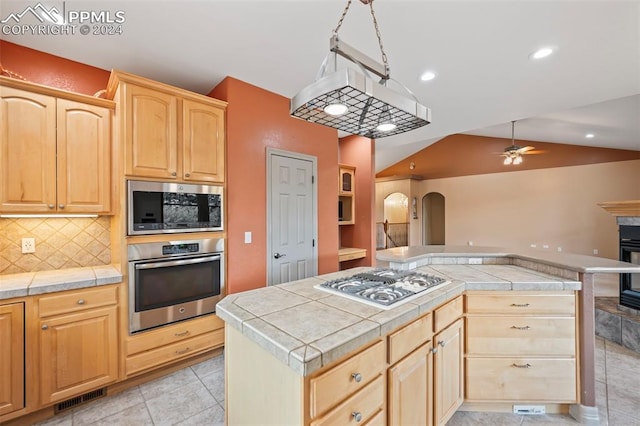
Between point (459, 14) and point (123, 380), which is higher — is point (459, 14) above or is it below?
above

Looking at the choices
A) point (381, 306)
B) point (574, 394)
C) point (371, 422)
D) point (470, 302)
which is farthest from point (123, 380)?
point (574, 394)

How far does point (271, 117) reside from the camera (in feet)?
9.71

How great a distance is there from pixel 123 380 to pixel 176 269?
89 cm

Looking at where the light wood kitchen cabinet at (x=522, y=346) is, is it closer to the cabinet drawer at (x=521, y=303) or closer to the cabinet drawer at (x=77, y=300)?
the cabinet drawer at (x=521, y=303)

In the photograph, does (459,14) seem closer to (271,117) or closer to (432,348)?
(271,117)

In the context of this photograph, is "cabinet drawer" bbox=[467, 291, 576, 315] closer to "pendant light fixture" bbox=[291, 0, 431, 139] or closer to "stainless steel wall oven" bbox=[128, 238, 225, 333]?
"pendant light fixture" bbox=[291, 0, 431, 139]

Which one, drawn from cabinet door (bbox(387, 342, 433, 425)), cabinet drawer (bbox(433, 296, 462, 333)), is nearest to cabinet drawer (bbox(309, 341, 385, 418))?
cabinet door (bbox(387, 342, 433, 425))

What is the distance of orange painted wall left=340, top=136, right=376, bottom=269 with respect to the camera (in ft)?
14.6

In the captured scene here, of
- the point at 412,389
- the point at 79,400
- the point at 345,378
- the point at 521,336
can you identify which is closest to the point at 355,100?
the point at 345,378

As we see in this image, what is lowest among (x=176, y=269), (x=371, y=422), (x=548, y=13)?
(x=371, y=422)

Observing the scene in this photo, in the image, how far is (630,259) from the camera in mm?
3457

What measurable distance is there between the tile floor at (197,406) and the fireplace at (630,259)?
1.14 metres

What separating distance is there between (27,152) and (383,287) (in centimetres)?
262

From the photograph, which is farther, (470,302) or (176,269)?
(176,269)
